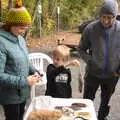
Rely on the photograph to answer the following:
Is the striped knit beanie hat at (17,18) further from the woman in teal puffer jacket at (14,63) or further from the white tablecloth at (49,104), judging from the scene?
the white tablecloth at (49,104)

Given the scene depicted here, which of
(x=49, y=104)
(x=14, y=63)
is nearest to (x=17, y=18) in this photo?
(x=14, y=63)

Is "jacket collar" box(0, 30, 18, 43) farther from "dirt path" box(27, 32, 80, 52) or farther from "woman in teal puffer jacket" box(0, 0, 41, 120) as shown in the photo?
"dirt path" box(27, 32, 80, 52)

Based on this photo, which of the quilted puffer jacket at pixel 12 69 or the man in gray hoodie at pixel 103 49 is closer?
the quilted puffer jacket at pixel 12 69

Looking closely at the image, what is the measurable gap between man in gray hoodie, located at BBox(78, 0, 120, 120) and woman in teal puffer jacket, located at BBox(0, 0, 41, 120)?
1019 mm

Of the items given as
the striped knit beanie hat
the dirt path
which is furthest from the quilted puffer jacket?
the dirt path

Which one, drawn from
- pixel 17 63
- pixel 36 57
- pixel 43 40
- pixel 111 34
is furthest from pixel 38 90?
pixel 43 40

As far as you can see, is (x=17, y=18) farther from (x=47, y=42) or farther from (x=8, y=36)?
(x=47, y=42)

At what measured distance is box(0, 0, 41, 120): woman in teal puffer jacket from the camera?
3221 millimetres

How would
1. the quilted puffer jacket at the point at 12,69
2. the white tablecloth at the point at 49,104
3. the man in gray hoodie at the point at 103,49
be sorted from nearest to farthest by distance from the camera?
1. the quilted puffer jacket at the point at 12,69
2. the white tablecloth at the point at 49,104
3. the man in gray hoodie at the point at 103,49

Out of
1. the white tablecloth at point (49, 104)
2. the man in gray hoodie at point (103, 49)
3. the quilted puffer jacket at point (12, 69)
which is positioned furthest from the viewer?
the man in gray hoodie at point (103, 49)

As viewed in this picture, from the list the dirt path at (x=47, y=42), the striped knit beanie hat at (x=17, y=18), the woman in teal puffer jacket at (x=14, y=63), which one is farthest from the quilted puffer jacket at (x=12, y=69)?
the dirt path at (x=47, y=42)

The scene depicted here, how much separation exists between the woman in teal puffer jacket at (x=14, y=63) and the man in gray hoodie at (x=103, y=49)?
1.02 m

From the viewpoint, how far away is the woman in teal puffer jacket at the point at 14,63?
322 cm

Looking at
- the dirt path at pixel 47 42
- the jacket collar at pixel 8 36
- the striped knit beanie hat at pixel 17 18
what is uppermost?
the striped knit beanie hat at pixel 17 18
